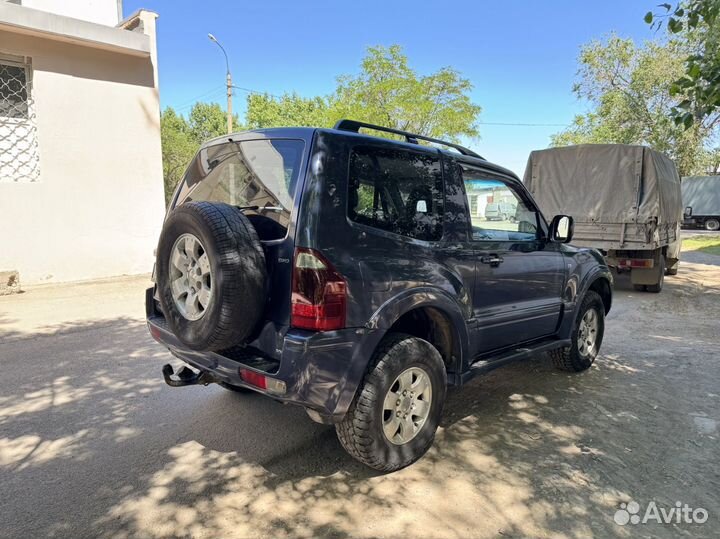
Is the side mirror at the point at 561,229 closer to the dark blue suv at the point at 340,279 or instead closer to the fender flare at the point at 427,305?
the dark blue suv at the point at 340,279

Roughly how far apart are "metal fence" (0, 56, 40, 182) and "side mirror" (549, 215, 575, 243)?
29.3 feet

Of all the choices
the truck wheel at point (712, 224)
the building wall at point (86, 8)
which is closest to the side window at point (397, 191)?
the building wall at point (86, 8)

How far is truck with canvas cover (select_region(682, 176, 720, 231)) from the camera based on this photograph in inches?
1107

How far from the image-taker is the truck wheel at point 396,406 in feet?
8.96

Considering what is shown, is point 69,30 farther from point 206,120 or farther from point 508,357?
point 206,120

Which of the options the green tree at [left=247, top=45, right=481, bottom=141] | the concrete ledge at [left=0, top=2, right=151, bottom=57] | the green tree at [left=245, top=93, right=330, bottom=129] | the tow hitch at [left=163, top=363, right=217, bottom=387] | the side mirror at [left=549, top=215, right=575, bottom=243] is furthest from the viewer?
the green tree at [left=245, top=93, right=330, bottom=129]

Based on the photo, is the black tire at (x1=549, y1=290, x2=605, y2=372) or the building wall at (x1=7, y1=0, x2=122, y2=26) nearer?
the black tire at (x1=549, y1=290, x2=605, y2=372)

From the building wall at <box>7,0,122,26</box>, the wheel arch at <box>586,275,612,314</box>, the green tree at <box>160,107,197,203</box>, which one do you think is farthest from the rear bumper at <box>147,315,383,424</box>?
the green tree at <box>160,107,197,203</box>

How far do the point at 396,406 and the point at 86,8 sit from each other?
487 inches

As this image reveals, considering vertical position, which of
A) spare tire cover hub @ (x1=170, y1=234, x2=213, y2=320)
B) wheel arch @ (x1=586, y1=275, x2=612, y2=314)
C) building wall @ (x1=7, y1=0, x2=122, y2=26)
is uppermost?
building wall @ (x1=7, y1=0, x2=122, y2=26)

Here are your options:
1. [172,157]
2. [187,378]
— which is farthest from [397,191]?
[172,157]

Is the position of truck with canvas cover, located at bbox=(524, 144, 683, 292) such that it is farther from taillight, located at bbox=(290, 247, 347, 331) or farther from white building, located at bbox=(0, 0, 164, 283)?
white building, located at bbox=(0, 0, 164, 283)

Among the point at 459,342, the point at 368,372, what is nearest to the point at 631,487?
the point at 459,342

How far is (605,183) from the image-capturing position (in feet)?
30.5
